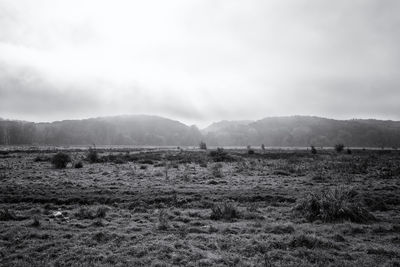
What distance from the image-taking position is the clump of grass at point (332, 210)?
10719 millimetres

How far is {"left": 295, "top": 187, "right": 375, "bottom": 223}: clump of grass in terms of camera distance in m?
10.7

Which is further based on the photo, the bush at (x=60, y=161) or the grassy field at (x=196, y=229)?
the bush at (x=60, y=161)

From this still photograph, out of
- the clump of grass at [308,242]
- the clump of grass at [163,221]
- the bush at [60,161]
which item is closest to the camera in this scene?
the clump of grass at [308,242]

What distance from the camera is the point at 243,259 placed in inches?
282

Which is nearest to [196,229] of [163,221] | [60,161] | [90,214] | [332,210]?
[163,221]

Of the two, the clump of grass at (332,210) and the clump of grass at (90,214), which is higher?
the clump of grass at (332,210)

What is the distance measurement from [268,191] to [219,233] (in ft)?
27.9

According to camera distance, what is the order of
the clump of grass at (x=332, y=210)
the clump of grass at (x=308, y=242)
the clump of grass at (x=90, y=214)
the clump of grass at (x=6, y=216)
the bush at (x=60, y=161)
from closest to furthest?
the clump of grass at (x=308, y=242), the clump of grass at (x=6, y=216), the clump of grass at (x=332, y=210), the clump of grass at (x=90, y=214), the bush at (x=60, y=161)

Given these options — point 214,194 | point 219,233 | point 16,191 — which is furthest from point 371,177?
point 16,191

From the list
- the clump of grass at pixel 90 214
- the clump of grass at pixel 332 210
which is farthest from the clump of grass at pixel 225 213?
the clump of grass at pixel 90 214

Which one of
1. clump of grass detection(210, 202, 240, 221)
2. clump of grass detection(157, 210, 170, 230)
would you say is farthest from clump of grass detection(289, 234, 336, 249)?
clump of grass detection(157, 210, 170, 230)

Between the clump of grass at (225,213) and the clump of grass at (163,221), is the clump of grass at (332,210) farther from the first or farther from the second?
the clump of grass at (163,221)

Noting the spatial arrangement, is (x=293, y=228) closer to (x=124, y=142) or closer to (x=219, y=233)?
(x=219, y=233)

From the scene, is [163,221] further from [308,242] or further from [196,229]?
[308,242]
